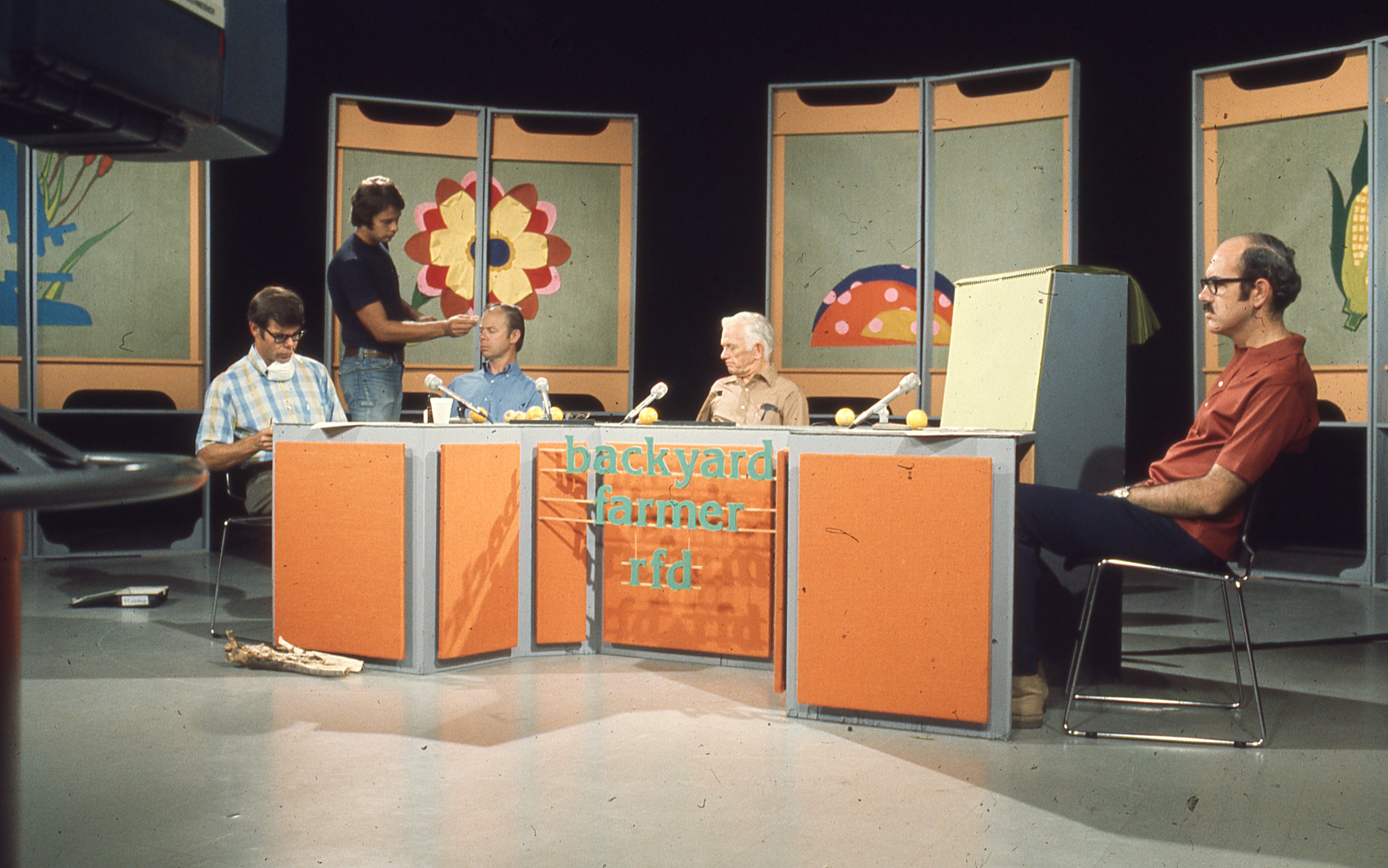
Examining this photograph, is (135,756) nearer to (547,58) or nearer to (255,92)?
(255,92)

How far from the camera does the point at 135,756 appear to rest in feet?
8.18

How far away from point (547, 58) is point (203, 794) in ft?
17.6

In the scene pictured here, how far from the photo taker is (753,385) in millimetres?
4395

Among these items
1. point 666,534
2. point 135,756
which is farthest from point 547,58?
point 135,756

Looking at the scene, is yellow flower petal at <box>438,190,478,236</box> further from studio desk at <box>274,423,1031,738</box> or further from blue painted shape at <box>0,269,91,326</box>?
studio desk at <box>274,423,1031,738</box>

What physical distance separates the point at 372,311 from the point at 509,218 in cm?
268

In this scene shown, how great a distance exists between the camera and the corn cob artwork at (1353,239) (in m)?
5.56

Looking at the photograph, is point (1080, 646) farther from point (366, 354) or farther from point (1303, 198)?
point (1303, 198)

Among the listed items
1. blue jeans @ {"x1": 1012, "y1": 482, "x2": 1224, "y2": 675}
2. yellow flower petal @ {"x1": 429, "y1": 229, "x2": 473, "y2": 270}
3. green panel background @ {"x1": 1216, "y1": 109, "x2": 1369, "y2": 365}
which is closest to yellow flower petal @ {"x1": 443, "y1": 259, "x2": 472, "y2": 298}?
yellow flower petal @ {"x1": 429, "y1": 229, "x2": 473, "y2": 270}

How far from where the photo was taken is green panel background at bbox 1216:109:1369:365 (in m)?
5.65

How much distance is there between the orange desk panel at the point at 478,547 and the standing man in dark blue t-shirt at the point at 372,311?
86cm

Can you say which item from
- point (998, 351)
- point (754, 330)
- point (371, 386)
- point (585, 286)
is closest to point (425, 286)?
point (585, 286)

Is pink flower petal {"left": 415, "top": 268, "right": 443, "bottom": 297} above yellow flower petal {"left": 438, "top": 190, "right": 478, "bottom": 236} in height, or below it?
below

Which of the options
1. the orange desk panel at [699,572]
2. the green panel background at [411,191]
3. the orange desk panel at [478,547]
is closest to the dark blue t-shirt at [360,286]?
the orange desk panel at [478,547]
